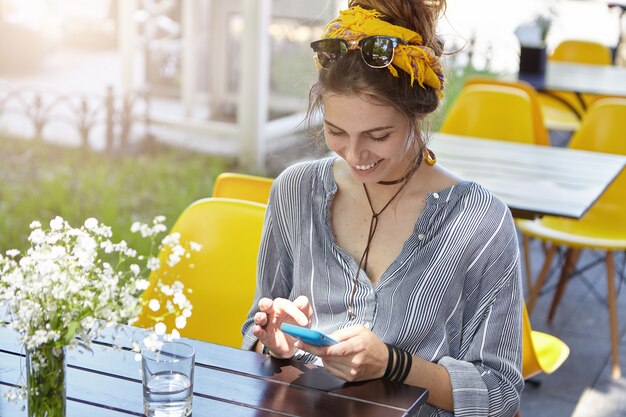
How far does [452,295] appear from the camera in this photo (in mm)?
1974

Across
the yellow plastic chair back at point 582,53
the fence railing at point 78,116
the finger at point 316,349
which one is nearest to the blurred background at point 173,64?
the fence railing at point 78,116

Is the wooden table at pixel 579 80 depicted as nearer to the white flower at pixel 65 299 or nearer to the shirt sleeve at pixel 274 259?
the shirt sleeve at pixel 274 259

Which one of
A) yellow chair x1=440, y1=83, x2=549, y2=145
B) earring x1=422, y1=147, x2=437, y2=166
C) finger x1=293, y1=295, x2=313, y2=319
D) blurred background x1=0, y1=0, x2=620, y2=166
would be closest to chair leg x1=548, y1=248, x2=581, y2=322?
yellow chair x1=440, y1=83, x2=549, y2=145

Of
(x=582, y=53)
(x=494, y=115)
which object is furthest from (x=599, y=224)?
(x=582, y=53)

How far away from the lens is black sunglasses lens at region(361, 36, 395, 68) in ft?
6.22

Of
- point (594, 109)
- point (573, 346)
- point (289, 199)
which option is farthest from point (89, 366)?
point (594, 109)

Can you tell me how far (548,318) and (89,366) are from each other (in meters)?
3.00

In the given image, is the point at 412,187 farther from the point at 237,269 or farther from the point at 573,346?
the point at 573,346

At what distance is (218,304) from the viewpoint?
2443 millimetres

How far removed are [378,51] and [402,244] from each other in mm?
409

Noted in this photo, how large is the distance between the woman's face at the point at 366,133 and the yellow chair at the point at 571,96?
12.5ft

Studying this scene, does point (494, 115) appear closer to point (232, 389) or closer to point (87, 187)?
point (87, 187)

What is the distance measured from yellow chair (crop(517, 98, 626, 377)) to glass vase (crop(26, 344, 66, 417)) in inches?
111

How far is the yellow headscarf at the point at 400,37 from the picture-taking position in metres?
1.92
